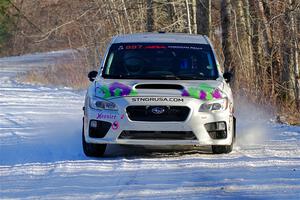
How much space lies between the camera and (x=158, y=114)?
8.93 metres

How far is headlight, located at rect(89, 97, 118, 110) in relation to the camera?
8977mm

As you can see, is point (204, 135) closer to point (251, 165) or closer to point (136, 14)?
point (251, 165)

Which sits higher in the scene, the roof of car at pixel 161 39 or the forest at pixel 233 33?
the roof of car at pixel 161 39

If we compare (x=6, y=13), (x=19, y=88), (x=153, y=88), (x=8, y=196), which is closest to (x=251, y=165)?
(x=153, y=88)

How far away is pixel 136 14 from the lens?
28.5 metres

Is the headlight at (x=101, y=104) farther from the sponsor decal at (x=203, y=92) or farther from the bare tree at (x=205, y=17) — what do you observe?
the bare tree at (x=205, y=17)

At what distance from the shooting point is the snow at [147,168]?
6945 millimetres

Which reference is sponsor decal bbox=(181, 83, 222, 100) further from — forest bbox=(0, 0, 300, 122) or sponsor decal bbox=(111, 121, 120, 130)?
forest bbox=(0, 0, 300, 122)

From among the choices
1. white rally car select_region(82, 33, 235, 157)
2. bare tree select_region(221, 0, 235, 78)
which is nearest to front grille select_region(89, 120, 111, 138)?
white rally car select_region(82, 33, 235, 157)

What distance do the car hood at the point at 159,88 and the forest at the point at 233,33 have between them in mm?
6153

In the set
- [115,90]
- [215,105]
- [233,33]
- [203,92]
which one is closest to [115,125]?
[115,90]

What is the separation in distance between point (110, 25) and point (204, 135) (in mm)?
21295

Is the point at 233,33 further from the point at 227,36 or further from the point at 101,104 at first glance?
the point at 101,104

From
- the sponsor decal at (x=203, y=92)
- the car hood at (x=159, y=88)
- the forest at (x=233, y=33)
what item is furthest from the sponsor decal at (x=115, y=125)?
the forest at (x=233, y=33)
